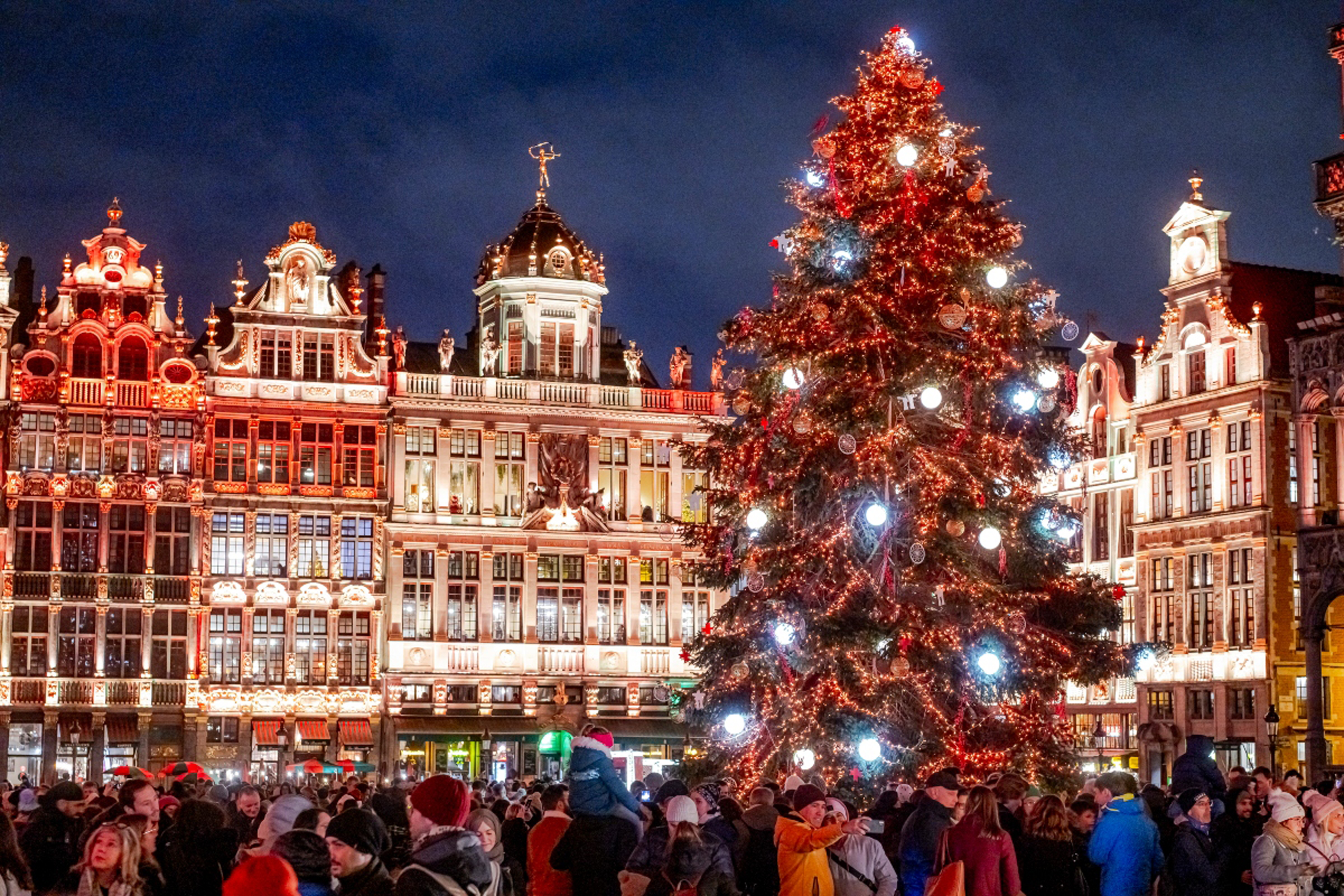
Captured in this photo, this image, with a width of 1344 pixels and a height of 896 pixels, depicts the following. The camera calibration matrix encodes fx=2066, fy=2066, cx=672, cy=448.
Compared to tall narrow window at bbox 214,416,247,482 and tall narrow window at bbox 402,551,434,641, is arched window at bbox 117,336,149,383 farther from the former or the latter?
tall narrow window at bbox 402,551,434,641

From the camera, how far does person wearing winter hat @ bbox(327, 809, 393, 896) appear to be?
22.2 feet

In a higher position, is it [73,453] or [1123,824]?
[73,453]

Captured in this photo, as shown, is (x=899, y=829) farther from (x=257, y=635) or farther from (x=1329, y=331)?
(x=257, y=635)

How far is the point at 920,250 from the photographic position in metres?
21.1

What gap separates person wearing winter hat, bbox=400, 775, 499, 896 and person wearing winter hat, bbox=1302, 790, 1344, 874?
7001 mm

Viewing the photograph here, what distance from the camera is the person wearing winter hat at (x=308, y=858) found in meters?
7.00

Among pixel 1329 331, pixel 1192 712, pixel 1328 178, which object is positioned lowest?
pixel 1192 712

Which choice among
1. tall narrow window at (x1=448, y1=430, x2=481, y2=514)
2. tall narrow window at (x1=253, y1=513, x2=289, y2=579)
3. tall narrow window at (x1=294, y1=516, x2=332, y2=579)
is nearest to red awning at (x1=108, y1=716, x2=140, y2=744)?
tall narrow window at (x1=253, y1=513, x2=289, y2=579)

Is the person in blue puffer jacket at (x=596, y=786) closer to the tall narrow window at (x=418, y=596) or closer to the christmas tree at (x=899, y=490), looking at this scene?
the christmas tree at (x=899, y=490)

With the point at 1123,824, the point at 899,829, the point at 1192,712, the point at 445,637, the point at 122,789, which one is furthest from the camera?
the point at 445,637

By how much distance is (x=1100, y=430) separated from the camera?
4600 cm

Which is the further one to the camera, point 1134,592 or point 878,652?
point 1134,592

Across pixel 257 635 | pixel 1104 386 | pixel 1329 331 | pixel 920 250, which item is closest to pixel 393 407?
pixel 257 635

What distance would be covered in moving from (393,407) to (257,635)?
5.73m
